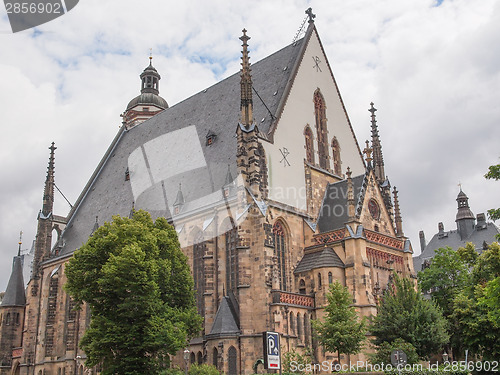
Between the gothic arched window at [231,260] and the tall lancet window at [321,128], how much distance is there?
26.3 feet

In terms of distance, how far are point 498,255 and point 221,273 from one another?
47.0 ft

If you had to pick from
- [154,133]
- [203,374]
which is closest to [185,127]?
[154,133]

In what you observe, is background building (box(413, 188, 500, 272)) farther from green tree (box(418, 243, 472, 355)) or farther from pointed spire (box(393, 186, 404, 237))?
pointed spire (box(393, 186, 404, 237))

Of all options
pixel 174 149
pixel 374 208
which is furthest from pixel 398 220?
pixel 174 149

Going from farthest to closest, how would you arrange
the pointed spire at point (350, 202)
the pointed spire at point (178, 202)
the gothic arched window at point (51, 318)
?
the gothic arched window at point (51, 318)
the pointed spire at point (178, 202)
the pointed spire at point (350, 202)

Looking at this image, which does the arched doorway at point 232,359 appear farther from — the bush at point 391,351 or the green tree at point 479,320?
the green tree at point 479,320

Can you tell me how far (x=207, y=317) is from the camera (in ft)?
96.3

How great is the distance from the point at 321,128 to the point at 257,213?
980cm

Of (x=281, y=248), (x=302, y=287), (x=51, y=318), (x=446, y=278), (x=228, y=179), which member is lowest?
(x=51, y=318)

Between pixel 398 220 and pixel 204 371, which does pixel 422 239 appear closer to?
pixel 398 220

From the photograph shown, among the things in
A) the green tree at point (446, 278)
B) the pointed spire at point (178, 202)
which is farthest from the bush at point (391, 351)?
the pointed spire at point (178, 202)

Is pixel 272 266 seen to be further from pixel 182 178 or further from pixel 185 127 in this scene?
pixel 185 127

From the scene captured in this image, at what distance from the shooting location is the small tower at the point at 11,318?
4831cm

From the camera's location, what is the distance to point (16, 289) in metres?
51.2
